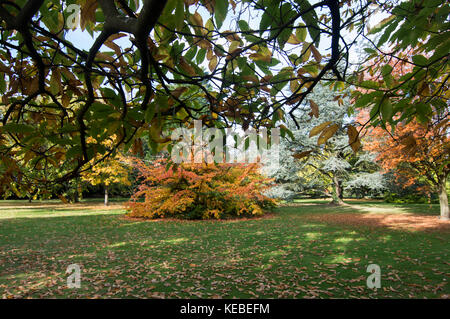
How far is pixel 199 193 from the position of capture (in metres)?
11.1

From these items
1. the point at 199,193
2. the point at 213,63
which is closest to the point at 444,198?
the point at 199,193

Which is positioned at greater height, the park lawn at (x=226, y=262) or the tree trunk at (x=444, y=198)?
the tree trunk at (x=444, y=198)

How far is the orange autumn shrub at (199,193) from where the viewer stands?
1069 centimetres

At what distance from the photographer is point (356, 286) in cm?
359

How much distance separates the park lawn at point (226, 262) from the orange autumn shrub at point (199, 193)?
2.45 meters

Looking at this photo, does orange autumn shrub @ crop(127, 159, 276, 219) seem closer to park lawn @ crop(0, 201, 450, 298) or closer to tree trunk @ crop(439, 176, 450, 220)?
park lawn @ crop(0, 201, 450, 298)

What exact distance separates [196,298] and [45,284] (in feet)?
7.57

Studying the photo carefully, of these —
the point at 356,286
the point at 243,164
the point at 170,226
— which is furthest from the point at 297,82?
the point at 243,164

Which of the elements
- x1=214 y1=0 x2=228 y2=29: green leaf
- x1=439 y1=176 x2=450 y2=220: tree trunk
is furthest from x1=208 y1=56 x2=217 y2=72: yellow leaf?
x1=439 y1=176 x2=450 y2=220: tree trunk

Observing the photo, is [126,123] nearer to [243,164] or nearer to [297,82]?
[297,82]

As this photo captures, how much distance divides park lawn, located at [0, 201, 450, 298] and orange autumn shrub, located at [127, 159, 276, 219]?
96.3 inches

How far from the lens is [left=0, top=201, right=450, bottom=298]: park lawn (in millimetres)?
3508

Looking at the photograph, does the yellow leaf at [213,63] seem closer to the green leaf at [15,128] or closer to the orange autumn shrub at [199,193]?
the green leaf at [15,128]

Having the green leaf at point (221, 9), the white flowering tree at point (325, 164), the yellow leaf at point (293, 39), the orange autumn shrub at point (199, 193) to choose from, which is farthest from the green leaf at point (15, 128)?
the white flowering tree at point (325, 164)
